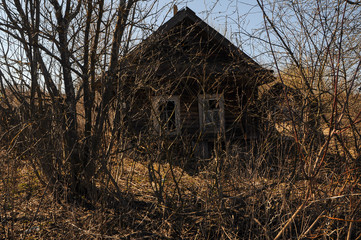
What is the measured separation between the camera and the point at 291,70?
5.04 metres

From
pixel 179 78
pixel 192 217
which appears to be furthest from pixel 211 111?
pixel 192 217

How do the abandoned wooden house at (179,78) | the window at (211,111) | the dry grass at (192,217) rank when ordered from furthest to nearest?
the abandoned wooden house at (179,78)
the window at (211,111)
the dry grass at (192,217)

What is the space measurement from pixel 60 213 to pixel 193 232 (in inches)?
82.3

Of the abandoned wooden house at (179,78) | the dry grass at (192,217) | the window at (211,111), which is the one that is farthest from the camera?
the abandoned wooden house at (179,78)

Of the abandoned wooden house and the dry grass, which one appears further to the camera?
the abandoned wooden house

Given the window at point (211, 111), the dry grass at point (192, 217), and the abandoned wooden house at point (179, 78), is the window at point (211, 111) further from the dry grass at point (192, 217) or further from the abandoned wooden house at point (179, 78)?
the dry grass at point (192, 217)

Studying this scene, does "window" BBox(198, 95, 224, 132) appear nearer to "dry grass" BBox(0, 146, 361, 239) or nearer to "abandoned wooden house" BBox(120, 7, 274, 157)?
"abandoned wooden house" BBox(120, 7, 274, 157)

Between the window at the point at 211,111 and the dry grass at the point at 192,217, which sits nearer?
the dry grass at the point at 192,217

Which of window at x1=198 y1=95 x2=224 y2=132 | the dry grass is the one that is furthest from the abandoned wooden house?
the dry grass

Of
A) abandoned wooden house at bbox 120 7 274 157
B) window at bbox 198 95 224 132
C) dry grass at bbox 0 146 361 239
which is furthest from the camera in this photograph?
abandoned wooden house at bbox 120 7 274 157

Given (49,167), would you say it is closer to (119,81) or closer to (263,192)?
(119,81)

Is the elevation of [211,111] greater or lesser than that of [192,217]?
greater

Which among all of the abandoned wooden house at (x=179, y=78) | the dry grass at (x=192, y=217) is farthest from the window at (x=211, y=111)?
the dry grass at (x=192, y=217)

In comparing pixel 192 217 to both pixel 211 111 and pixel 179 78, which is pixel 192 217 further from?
pixel 179 78
